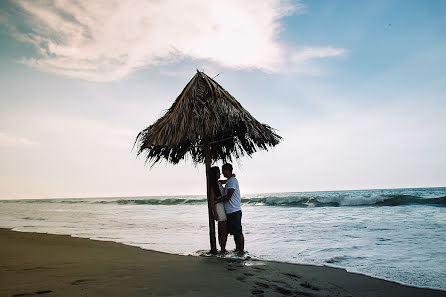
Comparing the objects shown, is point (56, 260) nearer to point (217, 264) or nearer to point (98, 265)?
point (98, 265)

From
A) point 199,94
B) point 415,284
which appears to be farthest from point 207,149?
point 415,284

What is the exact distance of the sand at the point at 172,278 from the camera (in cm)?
326

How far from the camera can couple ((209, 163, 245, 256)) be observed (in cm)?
590

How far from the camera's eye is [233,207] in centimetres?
592

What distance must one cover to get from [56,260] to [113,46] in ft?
26.5

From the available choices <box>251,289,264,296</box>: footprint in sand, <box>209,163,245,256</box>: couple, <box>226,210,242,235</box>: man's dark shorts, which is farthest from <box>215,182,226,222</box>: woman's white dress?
<box>251,289,264,296</box>: footprint in sand

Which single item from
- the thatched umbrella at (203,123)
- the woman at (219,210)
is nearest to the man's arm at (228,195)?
the woman at (219,210)

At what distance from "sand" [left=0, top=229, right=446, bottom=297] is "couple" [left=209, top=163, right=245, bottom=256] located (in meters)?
0.67

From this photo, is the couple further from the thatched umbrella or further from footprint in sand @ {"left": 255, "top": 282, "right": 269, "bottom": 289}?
footprint in sand @ {"left": 255, "top": 282, "right": 269, "bottom": 289}

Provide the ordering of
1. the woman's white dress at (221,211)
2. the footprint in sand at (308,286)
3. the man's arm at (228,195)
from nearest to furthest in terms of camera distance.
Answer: the footprint in sand at (308,286) → the man's arm at (228,195) → the woman's white dress at (221,211)

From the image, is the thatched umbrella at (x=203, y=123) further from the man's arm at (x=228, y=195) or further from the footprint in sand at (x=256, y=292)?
the footprint in sand at (x=256, y=292)

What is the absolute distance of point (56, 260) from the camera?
16.6 ft

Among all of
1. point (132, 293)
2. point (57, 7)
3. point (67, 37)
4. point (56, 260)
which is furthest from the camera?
point (67, 37)

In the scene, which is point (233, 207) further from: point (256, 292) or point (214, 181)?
point (256, 292)
